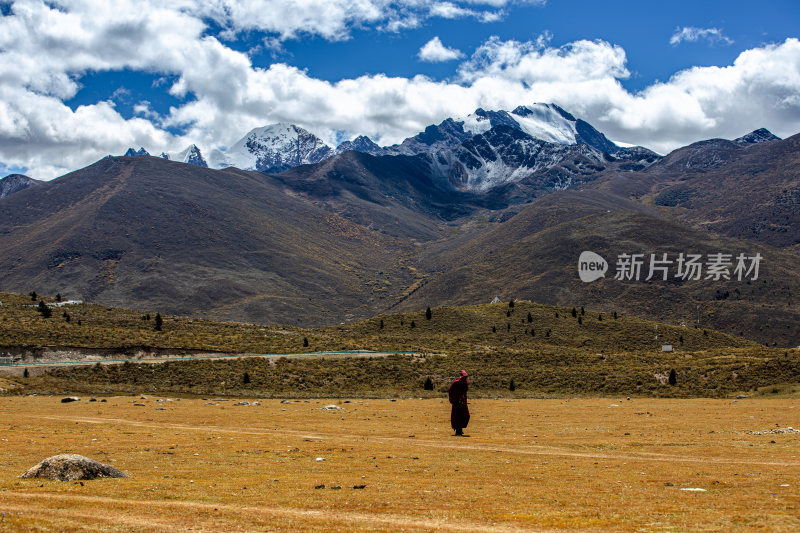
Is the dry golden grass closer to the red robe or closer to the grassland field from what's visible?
the grassland field

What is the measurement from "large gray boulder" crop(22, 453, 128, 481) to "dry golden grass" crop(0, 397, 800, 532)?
63 cm

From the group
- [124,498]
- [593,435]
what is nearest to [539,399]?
[593,435]

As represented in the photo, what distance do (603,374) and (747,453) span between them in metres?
46.4

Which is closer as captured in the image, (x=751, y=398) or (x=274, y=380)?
(x=751, y=398)

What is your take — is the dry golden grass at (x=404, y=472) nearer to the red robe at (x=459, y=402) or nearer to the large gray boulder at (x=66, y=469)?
the large gray boulder at (x=66, y=469)

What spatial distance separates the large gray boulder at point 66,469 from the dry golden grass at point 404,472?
632mm

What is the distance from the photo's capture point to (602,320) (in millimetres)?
116500

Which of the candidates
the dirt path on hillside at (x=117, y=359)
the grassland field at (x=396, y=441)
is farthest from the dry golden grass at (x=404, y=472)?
the dirt path on hillside at (x=117, y=359)

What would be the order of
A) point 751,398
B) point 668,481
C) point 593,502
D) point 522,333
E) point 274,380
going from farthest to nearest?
point 522,333, point 274,380, point 751,398, point 668,481, point 593,502

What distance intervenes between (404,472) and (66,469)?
32.6 ft

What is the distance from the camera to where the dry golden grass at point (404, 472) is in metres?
13.5

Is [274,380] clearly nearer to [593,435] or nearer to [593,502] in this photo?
[593,435]

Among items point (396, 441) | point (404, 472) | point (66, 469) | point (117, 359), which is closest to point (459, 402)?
point (396, 441)

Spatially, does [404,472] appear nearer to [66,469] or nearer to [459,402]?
[66,469]
